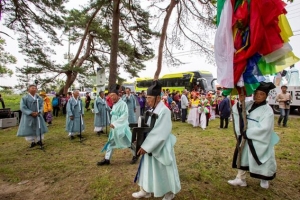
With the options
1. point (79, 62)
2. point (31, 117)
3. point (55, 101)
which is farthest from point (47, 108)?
point (79, 62)

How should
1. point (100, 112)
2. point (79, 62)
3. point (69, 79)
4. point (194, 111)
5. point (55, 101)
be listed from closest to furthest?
1. point (100, 112)
2. point (194, 111)
3. point (55, 101)
4. point (69, 79)
5. point (79, 62)

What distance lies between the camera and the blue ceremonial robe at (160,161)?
8.63 ft

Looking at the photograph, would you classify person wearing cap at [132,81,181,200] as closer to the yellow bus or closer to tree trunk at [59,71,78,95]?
tree trunk at [59,71,78,95]

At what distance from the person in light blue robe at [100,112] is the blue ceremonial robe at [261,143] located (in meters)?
6.02

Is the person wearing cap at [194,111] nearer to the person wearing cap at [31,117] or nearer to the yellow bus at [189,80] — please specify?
the person wearing cap at [31,117]

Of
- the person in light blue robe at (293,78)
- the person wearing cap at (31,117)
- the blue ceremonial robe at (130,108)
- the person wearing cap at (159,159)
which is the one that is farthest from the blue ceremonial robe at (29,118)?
the person in light blue robe at (293,78)

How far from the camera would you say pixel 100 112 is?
816cm

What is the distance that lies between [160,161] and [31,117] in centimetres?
527

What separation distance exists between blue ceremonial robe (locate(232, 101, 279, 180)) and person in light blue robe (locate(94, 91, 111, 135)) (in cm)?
602

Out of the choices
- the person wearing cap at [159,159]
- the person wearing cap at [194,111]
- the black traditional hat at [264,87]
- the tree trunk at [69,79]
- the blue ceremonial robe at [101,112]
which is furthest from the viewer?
the tree trunk at [69,79]

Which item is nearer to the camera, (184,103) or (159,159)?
(159,159)

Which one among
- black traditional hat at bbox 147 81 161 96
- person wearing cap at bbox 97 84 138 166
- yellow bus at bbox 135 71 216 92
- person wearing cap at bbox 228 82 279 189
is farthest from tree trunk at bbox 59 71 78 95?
person wearing cap at bbox 228 82 279 189

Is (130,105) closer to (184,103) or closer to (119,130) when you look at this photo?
(184,103)

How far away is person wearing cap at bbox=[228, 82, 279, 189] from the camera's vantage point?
9.64 ft
